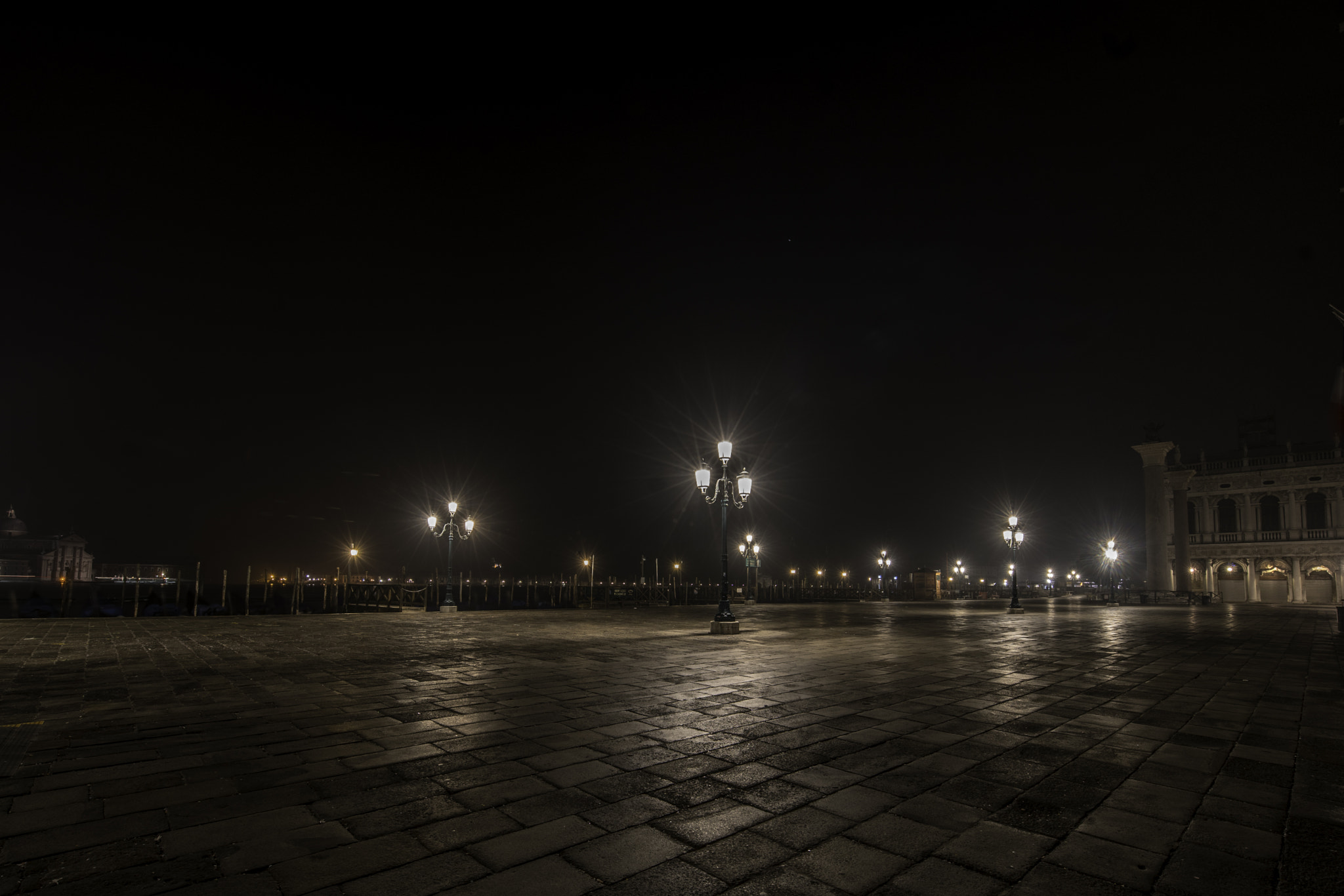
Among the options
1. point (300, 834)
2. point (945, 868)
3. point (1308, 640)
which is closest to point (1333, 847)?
point (945, 868)

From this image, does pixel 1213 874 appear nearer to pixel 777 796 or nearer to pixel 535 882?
pixel 777 796

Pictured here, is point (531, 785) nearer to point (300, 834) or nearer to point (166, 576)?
point (300, 834)

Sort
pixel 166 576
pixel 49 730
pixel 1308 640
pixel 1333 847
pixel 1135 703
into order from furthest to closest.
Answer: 1. pixel 166 576
2. pixel 1308 640
3. pixel 1135 703
4. pixel 49 730
5. pixel 1333 847

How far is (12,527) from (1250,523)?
205646mm

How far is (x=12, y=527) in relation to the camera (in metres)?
139

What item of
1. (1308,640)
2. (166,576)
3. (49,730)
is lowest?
(166,576)

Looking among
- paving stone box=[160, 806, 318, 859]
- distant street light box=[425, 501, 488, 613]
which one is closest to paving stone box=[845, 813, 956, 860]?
paving stone box=[160, 806, 318, 859]

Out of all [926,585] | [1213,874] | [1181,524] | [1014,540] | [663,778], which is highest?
[1181,524]

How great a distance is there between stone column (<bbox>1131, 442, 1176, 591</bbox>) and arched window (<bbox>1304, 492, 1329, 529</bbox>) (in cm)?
866

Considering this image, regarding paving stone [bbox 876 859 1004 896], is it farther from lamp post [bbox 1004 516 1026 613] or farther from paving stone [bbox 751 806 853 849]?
lamp post [bbox 1004 516 1026 613]

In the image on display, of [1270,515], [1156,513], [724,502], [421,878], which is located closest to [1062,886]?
[421,878]

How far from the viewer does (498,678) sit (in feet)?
26.0

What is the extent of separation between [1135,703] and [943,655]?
3.97 meters

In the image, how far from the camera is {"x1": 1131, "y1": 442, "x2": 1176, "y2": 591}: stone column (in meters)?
42.4
